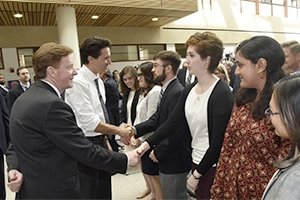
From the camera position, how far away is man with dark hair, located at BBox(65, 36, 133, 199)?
2127 millimetres

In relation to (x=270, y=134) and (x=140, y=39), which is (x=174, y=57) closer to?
(x=270, y=134)

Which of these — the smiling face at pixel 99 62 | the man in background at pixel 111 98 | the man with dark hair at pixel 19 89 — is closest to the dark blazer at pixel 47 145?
the smiling face at pixel 99 62

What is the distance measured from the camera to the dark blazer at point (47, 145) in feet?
4.33

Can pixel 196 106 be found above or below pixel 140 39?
below

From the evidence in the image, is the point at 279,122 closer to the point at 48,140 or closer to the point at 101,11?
the point at 48,140

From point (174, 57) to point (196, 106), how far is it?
0.82m

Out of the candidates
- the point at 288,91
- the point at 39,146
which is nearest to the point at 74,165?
the point at 39,146

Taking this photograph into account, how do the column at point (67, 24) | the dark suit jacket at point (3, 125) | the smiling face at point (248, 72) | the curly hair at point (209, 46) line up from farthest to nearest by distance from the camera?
1. the column at point (67, 24)
2. the dark suit jacket at point (3, 125)
3. the curly hair at point (209, 46)
4. the smiling face at point (248, 72)

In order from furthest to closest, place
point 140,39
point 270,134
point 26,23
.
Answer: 1. point 140,39
2. point 26,23
3. point 270,134

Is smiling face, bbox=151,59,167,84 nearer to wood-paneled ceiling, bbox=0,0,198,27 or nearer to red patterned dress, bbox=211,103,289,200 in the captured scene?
red patterned dress, bbox=211,103,289,200

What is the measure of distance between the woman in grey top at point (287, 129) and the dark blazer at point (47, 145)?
1006 millimetres

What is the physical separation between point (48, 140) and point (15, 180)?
32 cm

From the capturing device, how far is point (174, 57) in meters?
2.40

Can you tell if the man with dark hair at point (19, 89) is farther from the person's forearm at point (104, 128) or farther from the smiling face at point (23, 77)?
the person's forearm at point (104, 128)
